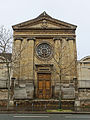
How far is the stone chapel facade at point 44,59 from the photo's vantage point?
23.0m

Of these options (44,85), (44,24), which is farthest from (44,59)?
(44,24)

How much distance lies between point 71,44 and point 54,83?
6.34 m

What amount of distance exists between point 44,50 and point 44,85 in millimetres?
5369

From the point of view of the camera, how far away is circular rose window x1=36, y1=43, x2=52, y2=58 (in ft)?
82.8

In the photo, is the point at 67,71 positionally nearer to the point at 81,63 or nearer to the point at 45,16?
the point at 81,63

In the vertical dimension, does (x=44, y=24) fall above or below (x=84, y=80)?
above

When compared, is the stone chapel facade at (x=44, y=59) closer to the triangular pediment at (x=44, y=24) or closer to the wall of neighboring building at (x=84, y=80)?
the triangular pediment at (x=44, y=24)

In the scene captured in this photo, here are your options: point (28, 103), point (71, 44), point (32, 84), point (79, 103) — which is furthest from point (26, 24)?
point (79, 103)

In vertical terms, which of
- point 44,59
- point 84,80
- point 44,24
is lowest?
point 84,80

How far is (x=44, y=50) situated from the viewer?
25.6m

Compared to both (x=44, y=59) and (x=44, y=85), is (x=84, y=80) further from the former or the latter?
(x=44, y=59)

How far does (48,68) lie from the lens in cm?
2433

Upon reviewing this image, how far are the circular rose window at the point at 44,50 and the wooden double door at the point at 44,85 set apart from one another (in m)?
2.96

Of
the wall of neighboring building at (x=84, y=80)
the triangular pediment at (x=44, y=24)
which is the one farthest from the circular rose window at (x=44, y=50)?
the wall of neighboring building at (x=84, y=80)
